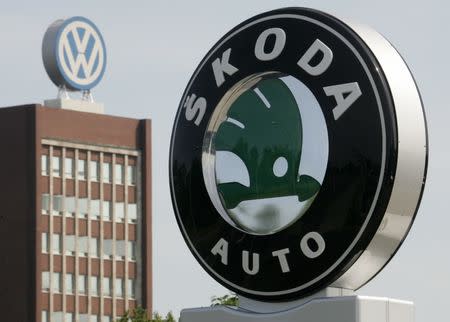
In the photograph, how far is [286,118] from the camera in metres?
18.2

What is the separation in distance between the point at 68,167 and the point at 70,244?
17.0ft

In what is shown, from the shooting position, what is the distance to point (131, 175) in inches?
4865

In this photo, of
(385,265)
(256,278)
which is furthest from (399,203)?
(256,278)

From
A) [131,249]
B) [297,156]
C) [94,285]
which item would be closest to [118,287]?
[94,285]

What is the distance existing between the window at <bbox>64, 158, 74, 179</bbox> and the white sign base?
329 feet

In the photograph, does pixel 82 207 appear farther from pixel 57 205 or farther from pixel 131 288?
pixel 131 288

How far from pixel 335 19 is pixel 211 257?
2.89m

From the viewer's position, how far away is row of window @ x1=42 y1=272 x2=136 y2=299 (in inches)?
4535

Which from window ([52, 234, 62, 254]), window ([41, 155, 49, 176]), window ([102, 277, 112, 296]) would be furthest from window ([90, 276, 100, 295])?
window ([41, 155, 49, 176])

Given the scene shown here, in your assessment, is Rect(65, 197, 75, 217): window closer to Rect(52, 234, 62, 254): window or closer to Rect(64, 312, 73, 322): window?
Rect(52, 234, 62, 254): window

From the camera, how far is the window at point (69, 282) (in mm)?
116562

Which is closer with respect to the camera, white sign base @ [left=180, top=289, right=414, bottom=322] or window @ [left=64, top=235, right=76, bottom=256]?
white sign base @ [left=180, top=289, right=414, bottom=322]

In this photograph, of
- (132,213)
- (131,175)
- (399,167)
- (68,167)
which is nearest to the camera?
(399,167)

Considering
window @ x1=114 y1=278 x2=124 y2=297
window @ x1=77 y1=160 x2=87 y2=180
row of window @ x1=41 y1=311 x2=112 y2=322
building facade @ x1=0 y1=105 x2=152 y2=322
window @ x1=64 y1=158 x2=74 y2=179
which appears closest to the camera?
building facade @ x1=0 y1=105 x2=152 y2=322
